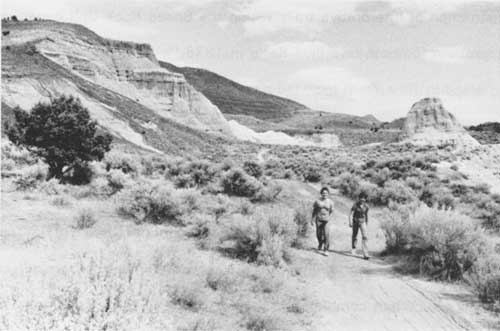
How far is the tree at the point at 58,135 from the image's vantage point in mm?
16625

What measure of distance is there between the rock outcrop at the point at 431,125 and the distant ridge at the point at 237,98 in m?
96.9

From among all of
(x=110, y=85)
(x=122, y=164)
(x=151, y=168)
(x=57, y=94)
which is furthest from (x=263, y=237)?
(x=110, y=85)

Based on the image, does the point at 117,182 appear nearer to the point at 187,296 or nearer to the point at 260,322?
the point at 187,296

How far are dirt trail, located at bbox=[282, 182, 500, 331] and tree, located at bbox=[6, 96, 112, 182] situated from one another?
10.7 m

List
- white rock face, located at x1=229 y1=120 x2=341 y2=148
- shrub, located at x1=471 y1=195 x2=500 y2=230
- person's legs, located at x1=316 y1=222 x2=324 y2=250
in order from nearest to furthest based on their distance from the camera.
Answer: person's legs, located at x1=316 y1=222 x2=324 y2=250, shrub, located at x1=471 y1=195 x2=500 y2=230, white rock face, located at x1=229 y1=120 x2=341 y2=148

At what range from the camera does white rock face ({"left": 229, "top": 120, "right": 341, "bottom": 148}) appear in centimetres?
8962

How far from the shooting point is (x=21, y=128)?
1692 cm

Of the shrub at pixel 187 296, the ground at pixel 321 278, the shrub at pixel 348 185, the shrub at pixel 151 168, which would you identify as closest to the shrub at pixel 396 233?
the ground at pixel 321 278

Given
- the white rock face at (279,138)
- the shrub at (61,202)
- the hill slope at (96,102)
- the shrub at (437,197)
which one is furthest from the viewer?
the white rock face at (279,138)

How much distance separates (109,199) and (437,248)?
9269mm

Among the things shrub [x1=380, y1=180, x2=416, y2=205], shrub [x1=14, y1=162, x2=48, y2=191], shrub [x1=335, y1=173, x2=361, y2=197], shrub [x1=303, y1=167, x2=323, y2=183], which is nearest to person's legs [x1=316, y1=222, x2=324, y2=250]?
shrub [x1=380, y1=180, x2=416, y2=205]

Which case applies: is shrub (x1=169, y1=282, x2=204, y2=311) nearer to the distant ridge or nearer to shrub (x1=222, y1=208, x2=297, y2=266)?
shrub (x1=222, y1=208, x2=297, y2=266)

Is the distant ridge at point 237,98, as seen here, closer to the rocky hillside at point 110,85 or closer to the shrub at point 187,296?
the rocky hillside at point 110,85

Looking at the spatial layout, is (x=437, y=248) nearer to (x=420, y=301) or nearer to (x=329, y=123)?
(x=420, y=301)
